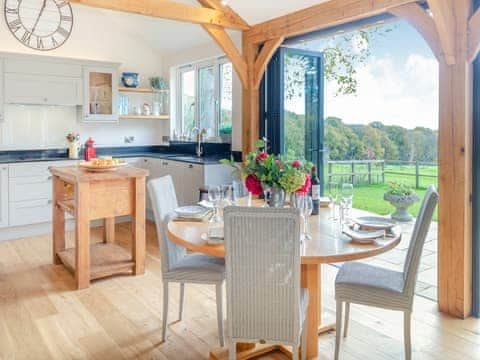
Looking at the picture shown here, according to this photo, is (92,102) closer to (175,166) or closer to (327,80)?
(175,166)

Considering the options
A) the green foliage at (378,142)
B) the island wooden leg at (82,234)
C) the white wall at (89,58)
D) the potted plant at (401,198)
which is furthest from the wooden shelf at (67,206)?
the potted plant at (401,198)

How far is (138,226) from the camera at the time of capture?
13.0 feet

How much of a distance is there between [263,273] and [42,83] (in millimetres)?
4597

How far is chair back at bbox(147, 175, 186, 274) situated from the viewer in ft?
8.82

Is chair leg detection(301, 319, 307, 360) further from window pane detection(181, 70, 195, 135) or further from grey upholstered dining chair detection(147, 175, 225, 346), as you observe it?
window pane detection(181, 70, 195, 135)

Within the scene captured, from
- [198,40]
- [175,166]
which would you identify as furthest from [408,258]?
[198,40]

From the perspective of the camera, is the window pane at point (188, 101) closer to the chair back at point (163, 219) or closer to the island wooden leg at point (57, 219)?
the island wooden leg at point (57, 219)

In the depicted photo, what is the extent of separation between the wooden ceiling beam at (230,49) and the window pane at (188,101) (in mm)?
1566

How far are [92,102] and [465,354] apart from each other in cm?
508

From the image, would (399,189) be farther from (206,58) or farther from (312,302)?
(312,302)

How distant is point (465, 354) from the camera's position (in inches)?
101

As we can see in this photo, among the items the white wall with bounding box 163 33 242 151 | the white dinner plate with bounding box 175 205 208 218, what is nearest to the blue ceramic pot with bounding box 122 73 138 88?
the white wall with bounding box 163 33 242 151

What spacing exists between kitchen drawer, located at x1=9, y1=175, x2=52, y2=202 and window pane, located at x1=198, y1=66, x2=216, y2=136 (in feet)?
7.00

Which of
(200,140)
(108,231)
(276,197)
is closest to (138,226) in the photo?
(108,231)
